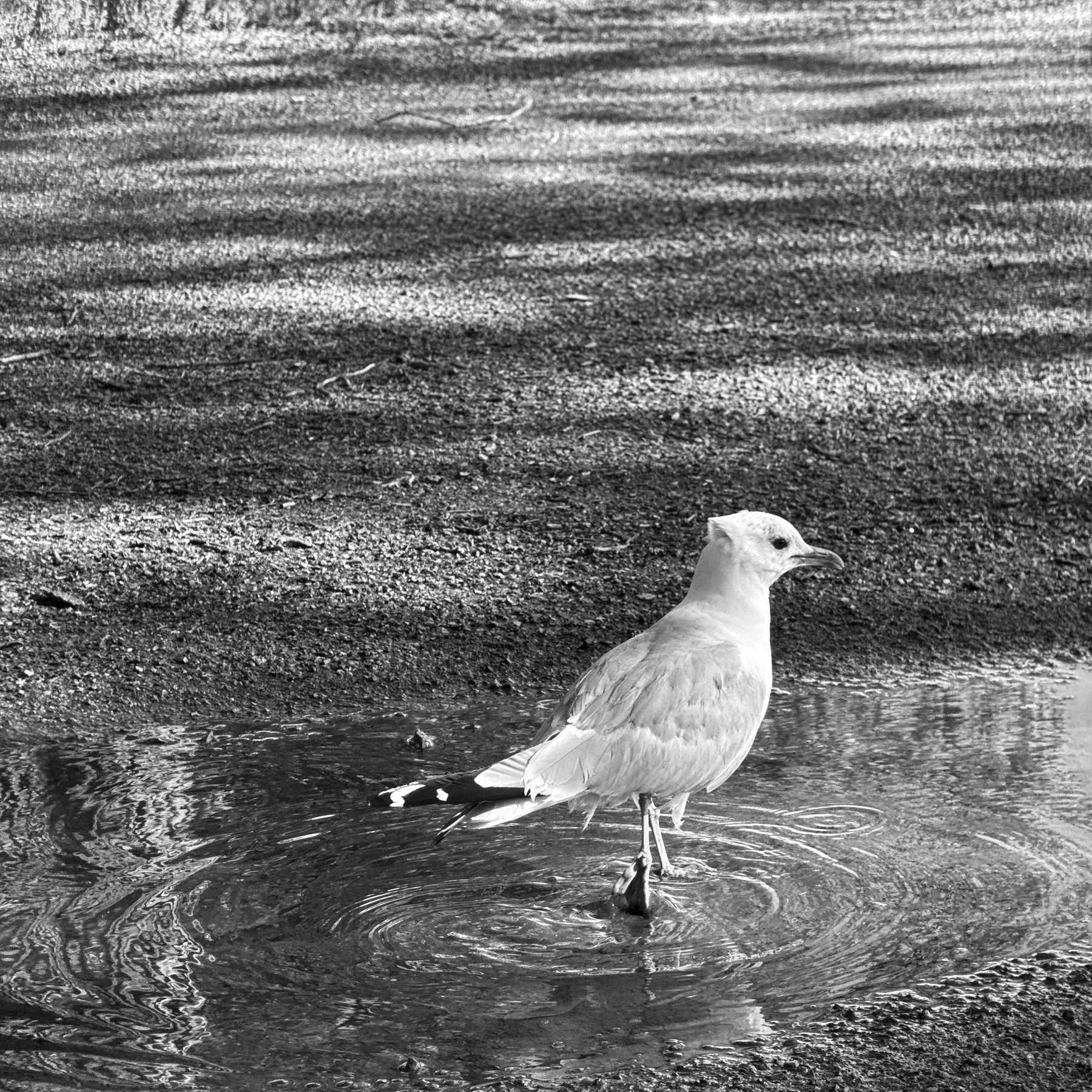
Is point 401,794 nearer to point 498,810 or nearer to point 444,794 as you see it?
point 444,794

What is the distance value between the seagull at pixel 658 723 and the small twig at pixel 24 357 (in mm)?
4868

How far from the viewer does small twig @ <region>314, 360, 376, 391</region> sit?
8367mm

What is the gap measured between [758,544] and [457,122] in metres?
9.75

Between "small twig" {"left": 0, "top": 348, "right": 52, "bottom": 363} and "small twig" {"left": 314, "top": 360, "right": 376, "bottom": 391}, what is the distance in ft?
4.85

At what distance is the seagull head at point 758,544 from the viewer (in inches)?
195

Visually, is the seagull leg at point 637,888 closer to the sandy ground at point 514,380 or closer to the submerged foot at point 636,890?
the submerged foot at point 636,890

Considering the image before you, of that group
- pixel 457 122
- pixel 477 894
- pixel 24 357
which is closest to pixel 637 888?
pixel 477 894

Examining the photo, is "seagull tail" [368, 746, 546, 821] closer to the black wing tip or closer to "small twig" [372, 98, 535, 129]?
the black wing tip

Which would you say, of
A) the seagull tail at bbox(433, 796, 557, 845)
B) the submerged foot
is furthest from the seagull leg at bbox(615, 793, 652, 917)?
the seagull tail at bbox(433, 796, 557, 845)

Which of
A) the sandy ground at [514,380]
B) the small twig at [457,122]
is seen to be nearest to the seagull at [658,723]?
the sandy ground at [514,380]

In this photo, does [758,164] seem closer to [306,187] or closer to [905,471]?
[306,187]

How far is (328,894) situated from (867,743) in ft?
5.65

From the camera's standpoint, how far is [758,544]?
4.98 m

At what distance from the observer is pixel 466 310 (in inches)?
375
